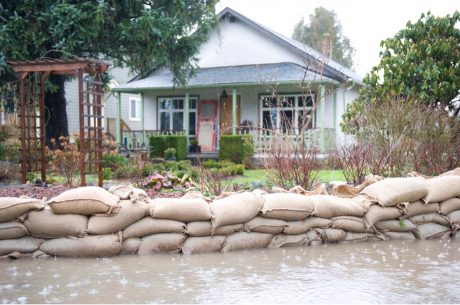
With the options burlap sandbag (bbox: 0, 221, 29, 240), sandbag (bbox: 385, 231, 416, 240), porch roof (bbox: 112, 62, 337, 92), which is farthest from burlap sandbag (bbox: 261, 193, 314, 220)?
porch roof (bbox: 112, 62, 337, 92)

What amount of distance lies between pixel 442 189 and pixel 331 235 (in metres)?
1.50

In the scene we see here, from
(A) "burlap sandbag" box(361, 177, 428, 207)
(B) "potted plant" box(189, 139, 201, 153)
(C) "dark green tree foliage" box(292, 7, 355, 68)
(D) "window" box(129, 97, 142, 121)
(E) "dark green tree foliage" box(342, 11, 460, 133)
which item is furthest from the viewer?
(C) "dark green tree foliage" box(292, 7, 355, 68)

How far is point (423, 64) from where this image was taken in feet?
39.7

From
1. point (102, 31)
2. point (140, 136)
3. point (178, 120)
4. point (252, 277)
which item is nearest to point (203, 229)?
point (252, 277)

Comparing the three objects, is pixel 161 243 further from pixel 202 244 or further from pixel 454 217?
pixel 454 217

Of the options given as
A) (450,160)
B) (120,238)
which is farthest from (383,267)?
(450,160)

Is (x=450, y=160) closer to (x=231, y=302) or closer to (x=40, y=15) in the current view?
(x=231, y=302)

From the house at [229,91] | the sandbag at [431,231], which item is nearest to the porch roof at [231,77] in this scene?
the house at [229,91]

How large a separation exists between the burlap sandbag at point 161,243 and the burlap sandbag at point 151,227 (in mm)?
45

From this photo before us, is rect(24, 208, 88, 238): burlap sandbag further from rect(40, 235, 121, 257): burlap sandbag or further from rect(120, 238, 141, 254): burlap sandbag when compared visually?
rect(120, 238, 141, 254): burlap sandbag

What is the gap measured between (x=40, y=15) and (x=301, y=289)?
457 inches

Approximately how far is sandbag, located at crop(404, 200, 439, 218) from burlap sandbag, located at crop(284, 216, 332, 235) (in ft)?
3.22

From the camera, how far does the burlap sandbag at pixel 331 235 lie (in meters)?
5.56

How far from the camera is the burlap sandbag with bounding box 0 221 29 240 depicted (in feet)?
15.6
